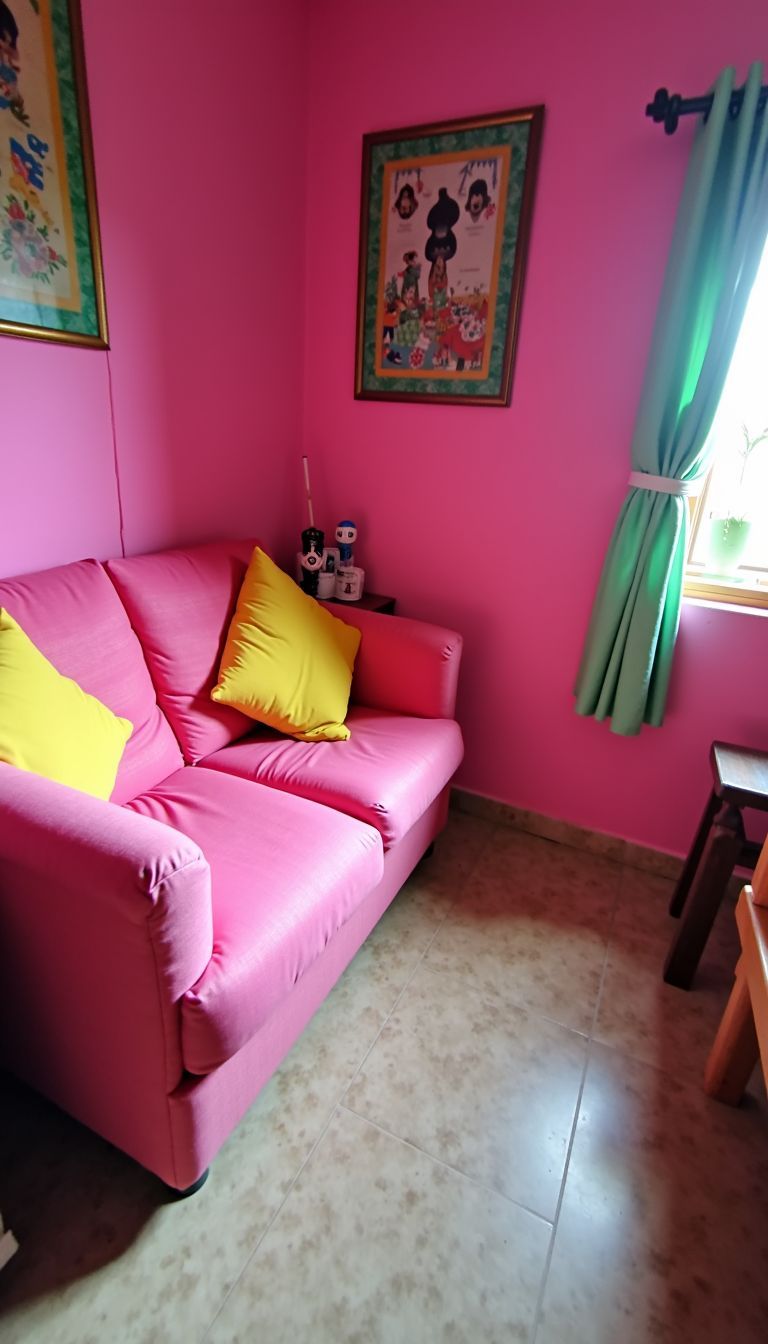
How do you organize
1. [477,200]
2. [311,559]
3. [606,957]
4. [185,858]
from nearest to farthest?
[185,858] → [606,957] → [477,200] → [311,559]

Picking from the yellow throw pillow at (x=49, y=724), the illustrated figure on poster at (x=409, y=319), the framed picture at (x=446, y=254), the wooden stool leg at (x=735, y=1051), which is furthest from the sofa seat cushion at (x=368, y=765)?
the illustrated figure on poster at (x=409, y=319)

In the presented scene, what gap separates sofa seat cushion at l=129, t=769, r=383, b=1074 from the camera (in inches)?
38.9

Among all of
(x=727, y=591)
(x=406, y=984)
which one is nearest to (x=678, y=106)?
(x=727, y=591)

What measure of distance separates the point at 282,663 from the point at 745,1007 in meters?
1.33

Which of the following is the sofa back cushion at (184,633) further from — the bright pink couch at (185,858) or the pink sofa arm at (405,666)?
the pink sofa arm at (405,666)

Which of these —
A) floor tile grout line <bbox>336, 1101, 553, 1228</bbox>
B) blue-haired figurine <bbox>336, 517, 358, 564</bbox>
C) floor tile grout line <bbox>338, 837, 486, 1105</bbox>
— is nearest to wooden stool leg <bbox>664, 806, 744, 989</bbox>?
floor tile grout line <bbox>338, 837, 486, 1105</bbox>

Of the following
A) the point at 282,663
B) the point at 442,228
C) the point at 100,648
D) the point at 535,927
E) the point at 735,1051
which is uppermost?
the point at 442,228

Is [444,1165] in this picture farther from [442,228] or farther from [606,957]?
[442,228]

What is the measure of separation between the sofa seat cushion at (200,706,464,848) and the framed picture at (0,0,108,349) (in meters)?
1.12

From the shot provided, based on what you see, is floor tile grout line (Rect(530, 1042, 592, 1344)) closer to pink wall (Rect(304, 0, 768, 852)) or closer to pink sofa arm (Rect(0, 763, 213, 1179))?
pink sofa arm (Rect(0, 763, 213, 1179))

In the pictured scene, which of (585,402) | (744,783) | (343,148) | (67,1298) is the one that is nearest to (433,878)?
(744,783)

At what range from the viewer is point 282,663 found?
1.76 m

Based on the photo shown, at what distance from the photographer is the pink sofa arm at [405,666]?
1908 millimetres

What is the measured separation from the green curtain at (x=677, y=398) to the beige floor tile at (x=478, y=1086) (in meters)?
0.90
